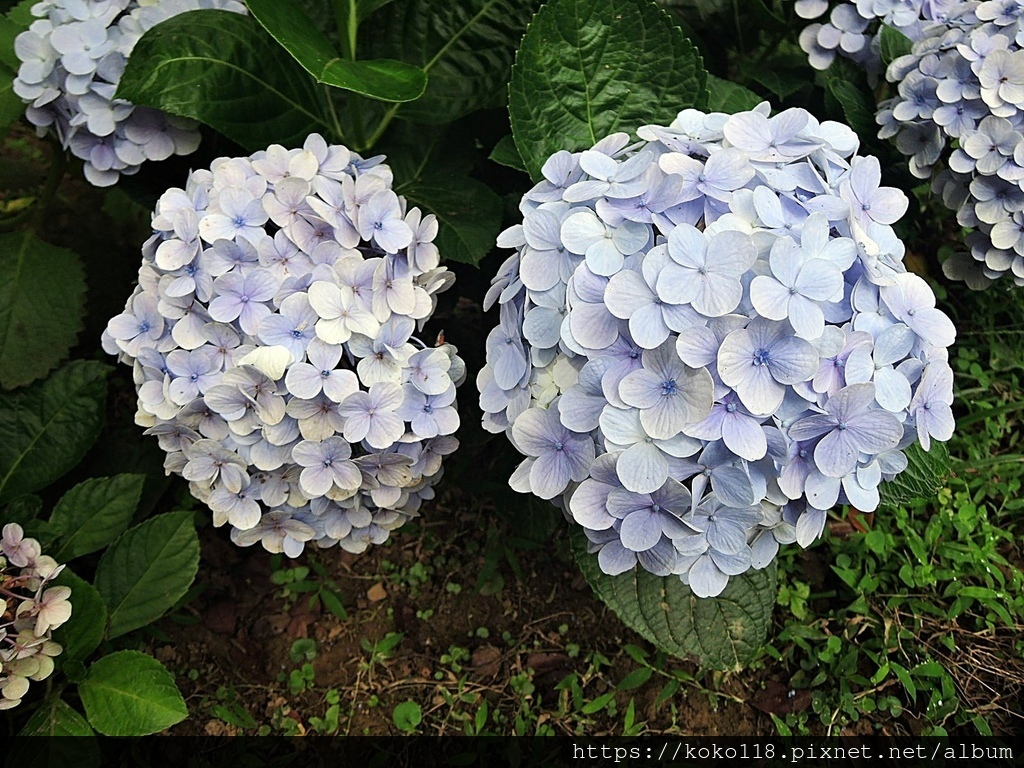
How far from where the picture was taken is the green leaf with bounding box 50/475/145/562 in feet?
5.30

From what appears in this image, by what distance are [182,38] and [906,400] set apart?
1425 millimetres

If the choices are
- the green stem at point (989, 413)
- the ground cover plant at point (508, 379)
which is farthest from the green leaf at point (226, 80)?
the green stem at point (989, 413)

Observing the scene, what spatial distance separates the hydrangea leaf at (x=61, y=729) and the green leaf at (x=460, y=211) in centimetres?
114

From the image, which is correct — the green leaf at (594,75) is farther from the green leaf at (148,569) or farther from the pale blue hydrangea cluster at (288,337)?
the green leaf at (148,569)

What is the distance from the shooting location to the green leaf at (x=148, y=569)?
5.22 ft

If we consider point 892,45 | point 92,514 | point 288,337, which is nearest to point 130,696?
point 92,514

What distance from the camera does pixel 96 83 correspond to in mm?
1579

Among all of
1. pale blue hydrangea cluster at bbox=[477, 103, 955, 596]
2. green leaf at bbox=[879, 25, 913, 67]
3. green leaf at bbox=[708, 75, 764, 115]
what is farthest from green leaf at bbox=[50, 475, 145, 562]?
green leaf at bbox=[879, 25, 913, 67]

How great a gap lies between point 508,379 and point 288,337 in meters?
0.37

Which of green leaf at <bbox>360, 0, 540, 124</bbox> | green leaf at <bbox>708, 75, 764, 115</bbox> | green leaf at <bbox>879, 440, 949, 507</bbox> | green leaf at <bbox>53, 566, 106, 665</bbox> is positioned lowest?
green leaf at <bbox>53, 566, 106, 665</bbox>

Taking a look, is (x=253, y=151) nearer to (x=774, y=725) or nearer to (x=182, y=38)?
(x=182, y=38)

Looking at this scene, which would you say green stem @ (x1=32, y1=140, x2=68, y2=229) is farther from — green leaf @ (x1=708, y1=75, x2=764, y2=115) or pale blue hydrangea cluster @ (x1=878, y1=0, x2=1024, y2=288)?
pale blue hydrangea cluster @ (x1=878, y1=0, x2=1024, y2=288)

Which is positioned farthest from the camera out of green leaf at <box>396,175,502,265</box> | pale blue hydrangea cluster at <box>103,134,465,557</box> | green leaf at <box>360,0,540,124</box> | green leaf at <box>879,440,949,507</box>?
green leaf at <box>360,0,540,124</box>

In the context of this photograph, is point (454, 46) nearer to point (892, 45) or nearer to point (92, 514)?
point (892, 45)
